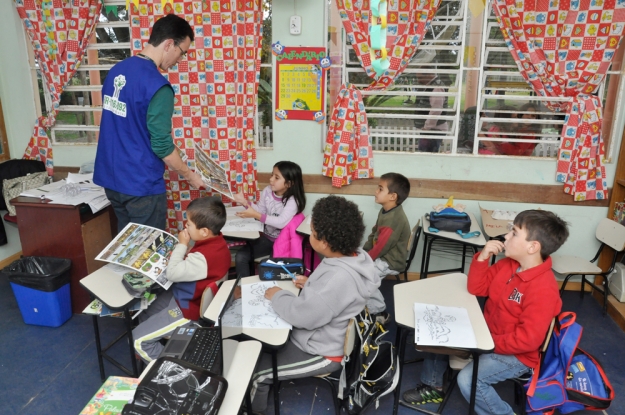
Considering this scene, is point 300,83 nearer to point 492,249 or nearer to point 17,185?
point 492,249

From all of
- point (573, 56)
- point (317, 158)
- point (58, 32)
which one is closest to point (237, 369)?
point (317, 158)

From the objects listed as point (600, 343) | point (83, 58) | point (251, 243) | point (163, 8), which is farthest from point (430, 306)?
point (83, 58)

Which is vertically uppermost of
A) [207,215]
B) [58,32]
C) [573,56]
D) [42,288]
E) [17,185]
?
[58,32]

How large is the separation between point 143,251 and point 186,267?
32 centimetres

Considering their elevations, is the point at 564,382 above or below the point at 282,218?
below

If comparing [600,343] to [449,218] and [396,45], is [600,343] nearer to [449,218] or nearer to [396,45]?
[449,218]

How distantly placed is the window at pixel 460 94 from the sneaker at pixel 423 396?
1.87 meters

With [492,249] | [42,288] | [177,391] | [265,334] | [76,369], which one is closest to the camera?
[177,391]

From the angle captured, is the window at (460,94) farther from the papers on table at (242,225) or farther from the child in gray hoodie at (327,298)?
the child in gray hoodie at (327,298)

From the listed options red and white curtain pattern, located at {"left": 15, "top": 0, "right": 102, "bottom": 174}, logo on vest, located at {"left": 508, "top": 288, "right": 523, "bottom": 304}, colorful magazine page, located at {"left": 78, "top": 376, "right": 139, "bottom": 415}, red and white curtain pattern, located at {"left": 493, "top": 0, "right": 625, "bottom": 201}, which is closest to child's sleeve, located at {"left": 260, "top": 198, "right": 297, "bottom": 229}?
logo on vest, located at {"left": 508, "top": 288, "right": 523, "bottom": 304}

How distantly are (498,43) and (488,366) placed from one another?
7.78 ft

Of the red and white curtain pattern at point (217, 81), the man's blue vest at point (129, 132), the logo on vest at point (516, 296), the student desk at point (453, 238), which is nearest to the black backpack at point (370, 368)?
the logo on vest at point (516, 296)

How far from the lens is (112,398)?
4.82 feet

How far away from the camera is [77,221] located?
121 inches
